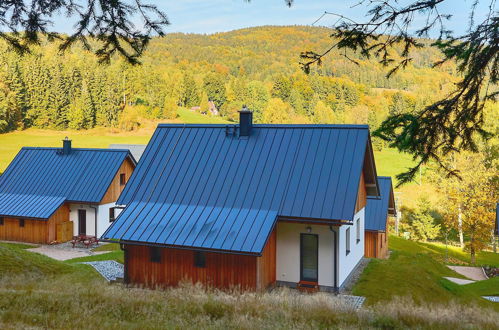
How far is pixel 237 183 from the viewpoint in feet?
54.7

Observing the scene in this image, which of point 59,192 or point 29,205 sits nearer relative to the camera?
point 29,205

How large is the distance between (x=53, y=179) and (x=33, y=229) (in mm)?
3426

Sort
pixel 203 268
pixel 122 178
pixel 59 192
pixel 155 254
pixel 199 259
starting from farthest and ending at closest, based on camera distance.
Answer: pixel 122 178, pixel 59 192, pixel 155 254, pixel 199 259, pixel 203 268

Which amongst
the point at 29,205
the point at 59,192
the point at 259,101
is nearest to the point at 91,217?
the point at 59,192

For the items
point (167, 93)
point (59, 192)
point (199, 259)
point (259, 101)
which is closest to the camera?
point (199, 259)

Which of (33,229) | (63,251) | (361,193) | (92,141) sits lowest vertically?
(63,251)

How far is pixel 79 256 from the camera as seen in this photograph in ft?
77.2

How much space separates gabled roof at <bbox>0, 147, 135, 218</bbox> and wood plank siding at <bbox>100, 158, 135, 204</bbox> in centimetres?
45

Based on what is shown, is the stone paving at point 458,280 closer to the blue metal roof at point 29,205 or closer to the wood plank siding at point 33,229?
the wood plank siding at point 33,229

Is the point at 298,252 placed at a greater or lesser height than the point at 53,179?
lesser

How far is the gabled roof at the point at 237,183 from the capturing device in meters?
15.1

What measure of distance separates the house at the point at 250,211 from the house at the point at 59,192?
10945 millimetres

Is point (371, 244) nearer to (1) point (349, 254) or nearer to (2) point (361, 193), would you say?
(2) point (361, 193)

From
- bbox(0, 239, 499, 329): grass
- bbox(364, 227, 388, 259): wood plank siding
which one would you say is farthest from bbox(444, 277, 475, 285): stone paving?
bbox(0, 239, 499, 329): grass
